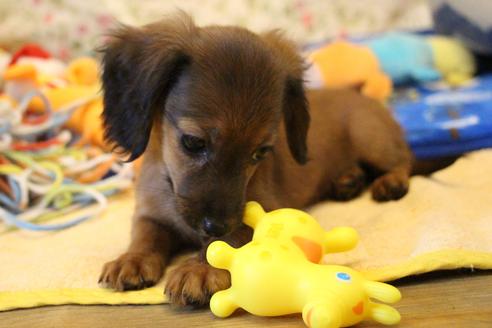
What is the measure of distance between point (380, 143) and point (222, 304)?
4.25 ft

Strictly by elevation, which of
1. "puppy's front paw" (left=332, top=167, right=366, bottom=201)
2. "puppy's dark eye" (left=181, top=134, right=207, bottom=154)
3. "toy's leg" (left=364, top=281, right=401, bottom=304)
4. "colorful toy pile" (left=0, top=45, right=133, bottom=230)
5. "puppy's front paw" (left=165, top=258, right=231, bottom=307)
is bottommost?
"colorful toy pile" (left=0, top=45, right=133, bottom=230)

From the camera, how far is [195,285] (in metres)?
Result: 1.27

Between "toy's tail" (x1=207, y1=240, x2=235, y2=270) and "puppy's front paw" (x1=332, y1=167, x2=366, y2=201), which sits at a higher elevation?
"toy's tail" (x1=207, y1=240, x2=235, y2=270)

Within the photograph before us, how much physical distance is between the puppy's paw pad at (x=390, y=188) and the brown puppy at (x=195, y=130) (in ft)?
1.28

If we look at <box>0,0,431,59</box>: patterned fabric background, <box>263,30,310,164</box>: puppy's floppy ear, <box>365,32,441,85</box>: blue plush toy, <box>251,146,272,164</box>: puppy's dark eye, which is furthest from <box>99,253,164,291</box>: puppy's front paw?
<box>365,32,441,85</box>: blue plush toy

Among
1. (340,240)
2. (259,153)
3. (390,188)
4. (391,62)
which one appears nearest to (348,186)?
(390,188)

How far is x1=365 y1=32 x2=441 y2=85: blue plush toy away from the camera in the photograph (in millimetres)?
3316

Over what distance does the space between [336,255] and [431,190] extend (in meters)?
0.60

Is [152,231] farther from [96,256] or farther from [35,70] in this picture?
[35,70]

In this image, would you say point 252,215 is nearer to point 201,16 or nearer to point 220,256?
point 220,256

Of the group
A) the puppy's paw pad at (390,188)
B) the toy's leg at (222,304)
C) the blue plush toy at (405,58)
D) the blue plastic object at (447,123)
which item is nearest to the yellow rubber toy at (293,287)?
the toy's leg at (222,304)

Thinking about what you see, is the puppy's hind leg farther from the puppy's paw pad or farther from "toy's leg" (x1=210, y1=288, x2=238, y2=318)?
"toy's leg" (x1=210, y1=288, x2=238, y2=318)

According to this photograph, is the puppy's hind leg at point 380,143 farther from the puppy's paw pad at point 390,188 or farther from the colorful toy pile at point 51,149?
the colorful toy pile at point 51,149

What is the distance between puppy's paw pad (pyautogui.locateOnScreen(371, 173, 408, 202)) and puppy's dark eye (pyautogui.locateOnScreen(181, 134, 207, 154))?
0.87 metres
